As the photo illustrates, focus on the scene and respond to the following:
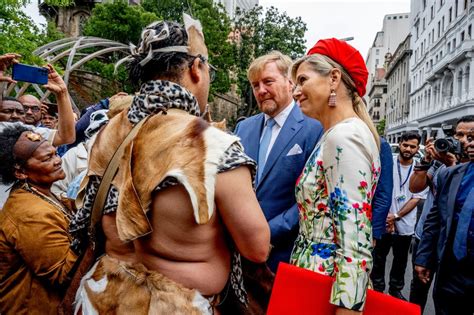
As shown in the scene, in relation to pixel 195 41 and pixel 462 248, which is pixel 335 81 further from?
pixel 462 248

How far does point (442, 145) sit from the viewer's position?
178 inches

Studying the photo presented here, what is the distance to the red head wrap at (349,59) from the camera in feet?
7.25

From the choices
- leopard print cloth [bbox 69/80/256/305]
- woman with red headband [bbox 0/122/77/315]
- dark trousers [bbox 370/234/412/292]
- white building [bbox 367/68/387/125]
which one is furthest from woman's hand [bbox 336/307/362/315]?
white building [bbox 367/68/387/125]

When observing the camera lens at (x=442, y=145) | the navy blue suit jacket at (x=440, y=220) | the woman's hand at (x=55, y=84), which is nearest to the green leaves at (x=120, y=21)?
the woman's hand at (x=55, y=84)

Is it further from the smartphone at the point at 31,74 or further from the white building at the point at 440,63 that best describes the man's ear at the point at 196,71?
the white building at the point at 440,63

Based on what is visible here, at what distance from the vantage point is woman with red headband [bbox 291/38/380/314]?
1810 millimetres

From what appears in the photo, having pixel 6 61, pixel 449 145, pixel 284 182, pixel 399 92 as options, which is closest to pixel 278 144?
pixel 284 182

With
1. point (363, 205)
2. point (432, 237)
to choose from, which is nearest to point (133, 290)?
point (363, 205)

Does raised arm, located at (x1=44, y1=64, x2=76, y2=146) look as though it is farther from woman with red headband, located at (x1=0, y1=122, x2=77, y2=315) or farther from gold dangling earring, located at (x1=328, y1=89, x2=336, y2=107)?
gold dangling earring, located at (x1=328, y1=89, x2=336, y2=107)

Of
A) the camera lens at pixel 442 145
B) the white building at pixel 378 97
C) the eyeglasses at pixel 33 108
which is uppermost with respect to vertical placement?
the white building at pixel 378 97

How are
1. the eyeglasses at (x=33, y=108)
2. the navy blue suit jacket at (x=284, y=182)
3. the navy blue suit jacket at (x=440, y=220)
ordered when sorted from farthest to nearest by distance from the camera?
1. the eyeglasses at (x=33, y=108)
2. the navy blue suit jacket at (x=440, y=220)
3. the navy blue suit jacket at (x=284, y=182)

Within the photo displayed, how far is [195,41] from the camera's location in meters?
1.94

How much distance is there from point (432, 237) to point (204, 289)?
2740 millimetres

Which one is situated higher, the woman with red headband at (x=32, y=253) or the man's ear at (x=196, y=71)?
the man's ear at (x=196, y=71)
